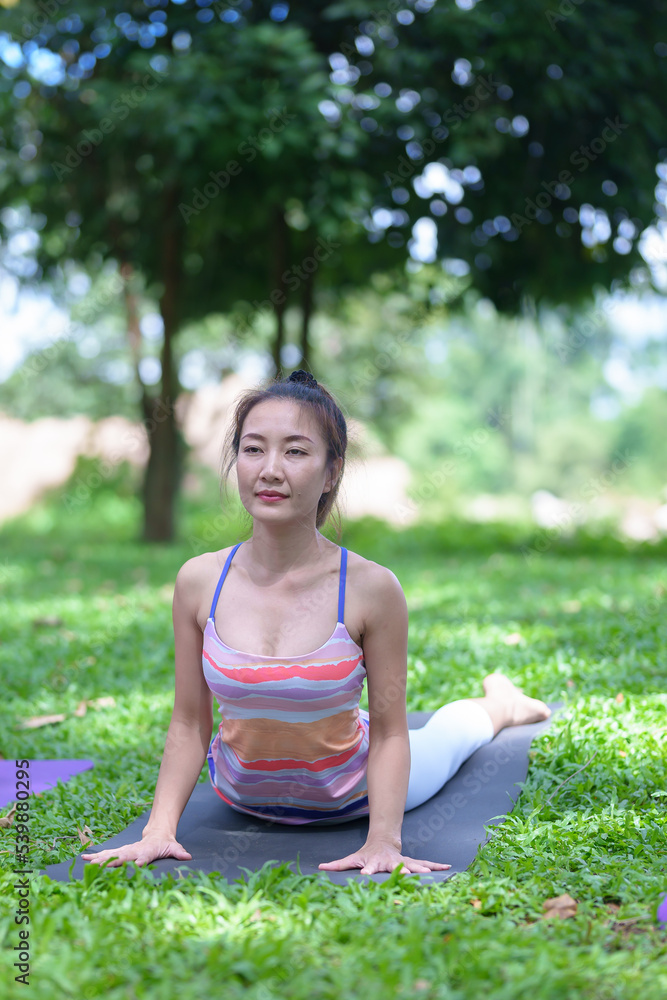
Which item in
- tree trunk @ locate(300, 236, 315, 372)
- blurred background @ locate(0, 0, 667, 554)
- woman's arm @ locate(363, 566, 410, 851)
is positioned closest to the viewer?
woman's arm @ locate(363, 566, 410, 851)

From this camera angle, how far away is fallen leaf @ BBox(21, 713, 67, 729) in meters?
3.71

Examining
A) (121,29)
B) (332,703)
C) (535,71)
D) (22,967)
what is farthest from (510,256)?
(22,967)

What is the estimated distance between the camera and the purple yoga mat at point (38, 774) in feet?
9.71

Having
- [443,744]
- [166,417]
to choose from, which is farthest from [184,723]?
[166,417]

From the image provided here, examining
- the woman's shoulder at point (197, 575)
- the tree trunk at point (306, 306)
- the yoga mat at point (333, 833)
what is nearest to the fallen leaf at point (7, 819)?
the yoga mat at point (333, 833)

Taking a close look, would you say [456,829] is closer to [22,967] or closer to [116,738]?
[22,967]

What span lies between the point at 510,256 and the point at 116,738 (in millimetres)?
7488

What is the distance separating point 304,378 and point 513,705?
152 centimetres

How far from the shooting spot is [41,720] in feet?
12.3

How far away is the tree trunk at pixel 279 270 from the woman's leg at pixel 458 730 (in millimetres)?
7026

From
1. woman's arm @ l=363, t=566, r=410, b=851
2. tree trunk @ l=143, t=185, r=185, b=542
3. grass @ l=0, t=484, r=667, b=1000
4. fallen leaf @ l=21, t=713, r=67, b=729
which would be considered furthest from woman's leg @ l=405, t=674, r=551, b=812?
tree trunk @ l=143, t=185, r=185, b=542

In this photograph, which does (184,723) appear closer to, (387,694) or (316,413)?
(387,694)

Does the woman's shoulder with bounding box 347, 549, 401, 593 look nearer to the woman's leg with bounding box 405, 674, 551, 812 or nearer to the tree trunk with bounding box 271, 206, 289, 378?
the woman's leg with bounding box 405, 674, 551, 812

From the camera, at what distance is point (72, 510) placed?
16250mm
